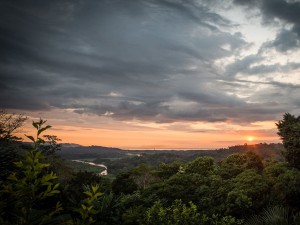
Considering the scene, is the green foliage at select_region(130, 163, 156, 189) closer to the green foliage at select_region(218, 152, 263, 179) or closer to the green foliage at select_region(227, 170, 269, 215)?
the green foliage at select_region(218, 152, 263, 179)

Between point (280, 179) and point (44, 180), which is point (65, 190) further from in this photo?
point (280, 179)

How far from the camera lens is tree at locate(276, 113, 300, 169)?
2134cm

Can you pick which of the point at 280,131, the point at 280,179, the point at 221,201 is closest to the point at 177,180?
the point at 221,201

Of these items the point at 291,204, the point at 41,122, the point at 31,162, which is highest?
the point at 41,122

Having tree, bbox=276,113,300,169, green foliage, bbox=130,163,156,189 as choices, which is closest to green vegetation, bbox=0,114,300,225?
tree, bbox=276,113,300,169

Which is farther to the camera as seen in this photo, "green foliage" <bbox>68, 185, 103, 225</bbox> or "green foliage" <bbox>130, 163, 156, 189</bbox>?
"green foliage" <bbox>130, 163, 156, 189</bbox>

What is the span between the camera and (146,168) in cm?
4116

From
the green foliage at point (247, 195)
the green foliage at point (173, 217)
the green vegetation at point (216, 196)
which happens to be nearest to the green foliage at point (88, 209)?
the green vegetation at point (216, 196)

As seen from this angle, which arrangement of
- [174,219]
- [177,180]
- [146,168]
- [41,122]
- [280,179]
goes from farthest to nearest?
1. [146,168]
2. [177,180]
3. [280,179]
4. [174,219]
5. [41,122]

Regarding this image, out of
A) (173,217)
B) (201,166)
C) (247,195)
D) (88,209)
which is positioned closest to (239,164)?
(201,166)

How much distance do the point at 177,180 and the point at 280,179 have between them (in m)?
7.54

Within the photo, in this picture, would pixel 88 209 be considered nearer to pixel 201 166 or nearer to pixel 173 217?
pixel 173 217

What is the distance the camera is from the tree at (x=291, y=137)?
21.3 meters

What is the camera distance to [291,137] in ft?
71.2
